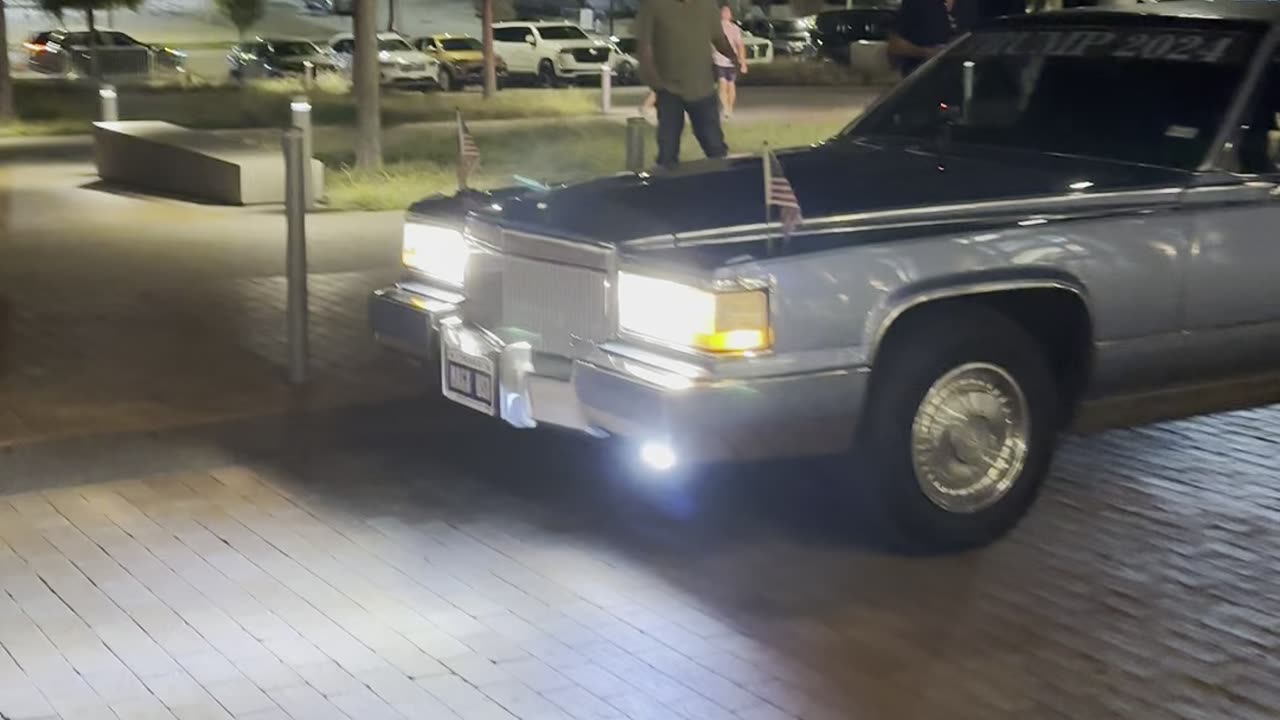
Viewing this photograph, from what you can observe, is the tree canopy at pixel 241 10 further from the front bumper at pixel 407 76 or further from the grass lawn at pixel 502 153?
the grass lawn at pixel 502 153

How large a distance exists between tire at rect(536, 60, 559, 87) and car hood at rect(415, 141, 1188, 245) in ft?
106

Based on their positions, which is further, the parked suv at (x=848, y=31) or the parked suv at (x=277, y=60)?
the parked suv at (x=848, y=31)

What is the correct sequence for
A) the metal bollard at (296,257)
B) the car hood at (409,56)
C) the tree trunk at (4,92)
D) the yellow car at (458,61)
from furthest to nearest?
the car hood at (409,56) < the yellow car at (458,61) < the tree trunk at (4,92) < the metal bollard at (296,257)

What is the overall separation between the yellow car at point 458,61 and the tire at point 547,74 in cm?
80

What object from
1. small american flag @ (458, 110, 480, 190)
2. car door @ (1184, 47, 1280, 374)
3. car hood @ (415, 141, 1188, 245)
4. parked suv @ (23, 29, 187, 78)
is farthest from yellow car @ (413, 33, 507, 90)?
car door @ (1184, 47, 1280, 374)

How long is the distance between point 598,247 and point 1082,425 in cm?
195

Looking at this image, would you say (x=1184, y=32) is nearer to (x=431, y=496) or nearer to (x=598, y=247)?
(x=598, y=247)

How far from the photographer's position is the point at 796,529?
623 cm

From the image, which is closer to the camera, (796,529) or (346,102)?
(796,529)

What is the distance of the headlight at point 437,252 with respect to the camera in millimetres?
6449

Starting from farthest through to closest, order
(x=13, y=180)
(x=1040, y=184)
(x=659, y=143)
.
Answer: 1. (x=13, y=180)
2. (x=659, y=143)
3. (x=1040, y=184)

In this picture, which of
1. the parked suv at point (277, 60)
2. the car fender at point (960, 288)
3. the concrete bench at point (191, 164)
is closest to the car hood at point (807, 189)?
the car fender at point (960, 288)

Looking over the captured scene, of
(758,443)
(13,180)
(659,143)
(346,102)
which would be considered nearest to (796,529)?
(758,443)

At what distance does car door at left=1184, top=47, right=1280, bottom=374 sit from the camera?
6.08 m
